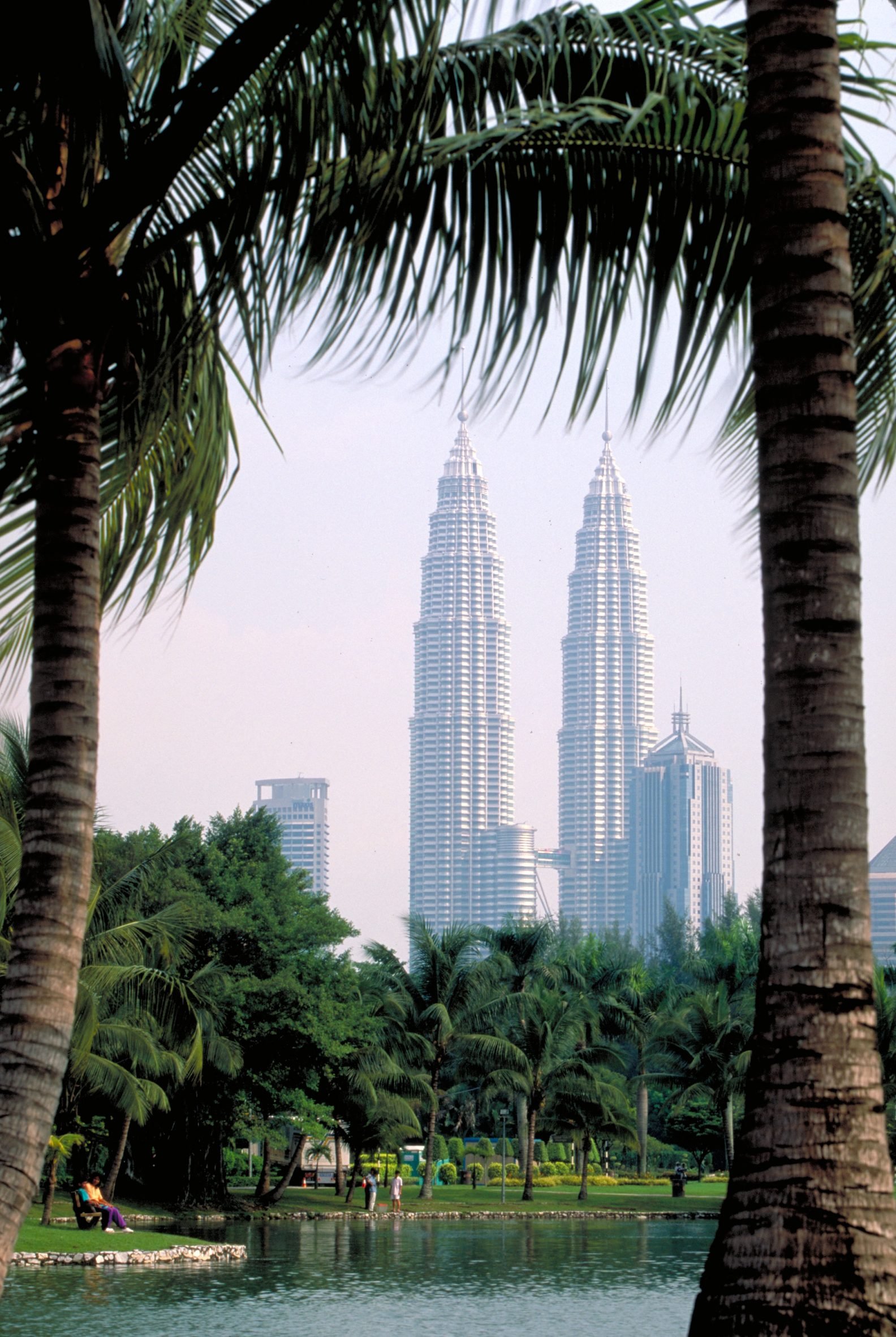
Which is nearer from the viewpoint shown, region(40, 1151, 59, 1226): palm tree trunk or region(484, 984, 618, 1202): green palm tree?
region(40, 1151, 59, 1226): palm tree trunk

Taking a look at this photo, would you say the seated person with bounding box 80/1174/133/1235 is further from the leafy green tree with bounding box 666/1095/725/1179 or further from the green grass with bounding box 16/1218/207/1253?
the leafy green tree with bounding box 666/1095/725/1179

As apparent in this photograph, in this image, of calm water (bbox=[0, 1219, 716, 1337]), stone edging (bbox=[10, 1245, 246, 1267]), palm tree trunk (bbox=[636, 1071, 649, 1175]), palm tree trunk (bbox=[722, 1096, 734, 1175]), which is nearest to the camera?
calm water (bbox=[0, 1219, 716, 1337])

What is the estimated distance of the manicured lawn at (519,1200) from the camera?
4334 centimetres

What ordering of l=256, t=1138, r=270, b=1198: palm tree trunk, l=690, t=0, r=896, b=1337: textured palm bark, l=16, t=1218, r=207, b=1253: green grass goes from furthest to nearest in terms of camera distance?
l=256, t=1138, r=270, b=1198: palm tree trunk, l=16, t=1218, r=207, b=1253: green grass, l=690, t=0, r=896, b=1337: textured palm bark

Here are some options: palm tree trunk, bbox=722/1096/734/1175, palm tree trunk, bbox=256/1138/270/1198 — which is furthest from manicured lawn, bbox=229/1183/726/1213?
palm tree trunk, bbox=722/1096/734/1175

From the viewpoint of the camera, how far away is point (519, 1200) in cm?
4753

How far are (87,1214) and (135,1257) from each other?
3187 mm

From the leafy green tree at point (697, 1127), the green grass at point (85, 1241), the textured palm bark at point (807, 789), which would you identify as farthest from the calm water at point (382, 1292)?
the leafy green tree at point (697, 1127)

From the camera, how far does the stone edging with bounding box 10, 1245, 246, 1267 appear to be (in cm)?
2375

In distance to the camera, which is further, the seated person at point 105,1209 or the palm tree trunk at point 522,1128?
the palm tree trunk at point 522,1128

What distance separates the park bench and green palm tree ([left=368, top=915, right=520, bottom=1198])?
18629 mm

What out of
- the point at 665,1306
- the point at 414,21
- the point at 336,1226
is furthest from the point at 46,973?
the point at 336,1226

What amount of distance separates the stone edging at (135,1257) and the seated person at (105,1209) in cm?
166

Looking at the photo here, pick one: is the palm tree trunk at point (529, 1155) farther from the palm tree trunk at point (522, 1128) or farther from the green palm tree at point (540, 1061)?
the palm tree trunk at point (522, 1128)
